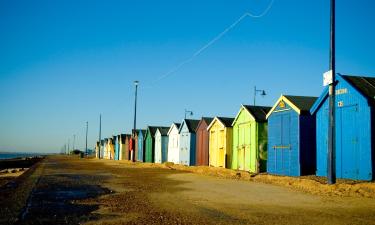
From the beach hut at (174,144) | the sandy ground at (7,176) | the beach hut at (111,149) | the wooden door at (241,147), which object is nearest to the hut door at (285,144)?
the wooden door at (241,147)

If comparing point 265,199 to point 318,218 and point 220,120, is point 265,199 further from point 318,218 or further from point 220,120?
point 220,120

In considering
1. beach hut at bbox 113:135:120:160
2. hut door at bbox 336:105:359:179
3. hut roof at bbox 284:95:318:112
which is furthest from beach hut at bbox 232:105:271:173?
beach hut at bbox 113:135:120:160

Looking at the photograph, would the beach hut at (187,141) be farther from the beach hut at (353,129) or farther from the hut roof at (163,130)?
the beach hut at (353,129)

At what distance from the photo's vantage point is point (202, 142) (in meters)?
34.5

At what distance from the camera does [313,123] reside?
21.5 m

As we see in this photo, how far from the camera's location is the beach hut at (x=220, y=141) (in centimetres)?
2933

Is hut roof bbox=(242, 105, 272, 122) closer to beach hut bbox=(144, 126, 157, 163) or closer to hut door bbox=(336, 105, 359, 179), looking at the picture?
hut door bbox=(336, 105, 359, 179)

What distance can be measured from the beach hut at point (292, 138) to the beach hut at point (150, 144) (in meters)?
26.2

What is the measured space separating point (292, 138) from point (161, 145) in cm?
2537

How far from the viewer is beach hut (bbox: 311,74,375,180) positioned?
54.7ft

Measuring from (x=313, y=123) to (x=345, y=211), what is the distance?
37.6 ft

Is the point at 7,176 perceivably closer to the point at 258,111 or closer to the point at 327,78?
the point at 258,111

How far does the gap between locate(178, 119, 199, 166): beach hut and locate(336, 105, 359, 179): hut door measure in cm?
1939

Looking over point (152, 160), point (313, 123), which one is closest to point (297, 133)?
point (313, 123)
